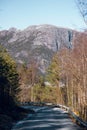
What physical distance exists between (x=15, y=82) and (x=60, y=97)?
12.8 meters

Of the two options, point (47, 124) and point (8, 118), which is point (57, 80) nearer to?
point (8, 118)

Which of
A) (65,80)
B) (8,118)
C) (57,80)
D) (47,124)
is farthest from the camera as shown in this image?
(57,80)

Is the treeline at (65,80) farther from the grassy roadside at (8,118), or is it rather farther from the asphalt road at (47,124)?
the grassy roadside at (8,118)

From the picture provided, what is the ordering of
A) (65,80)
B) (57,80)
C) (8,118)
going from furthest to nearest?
1. (57,80)
2. (65,80)
3. (8,118)

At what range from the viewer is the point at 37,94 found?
11519 centimetres

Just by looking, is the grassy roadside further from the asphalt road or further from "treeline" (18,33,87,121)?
"treeline" (18,33,87,121)

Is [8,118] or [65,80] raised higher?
[65,80]

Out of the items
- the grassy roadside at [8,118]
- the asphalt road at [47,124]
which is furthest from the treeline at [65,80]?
the grassy roadside at [8,118]

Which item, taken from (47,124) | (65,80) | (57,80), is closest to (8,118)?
(47,124)

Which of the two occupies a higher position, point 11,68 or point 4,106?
point 11,68

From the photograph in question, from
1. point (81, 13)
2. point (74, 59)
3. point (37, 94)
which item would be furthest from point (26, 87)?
point (81, 13)

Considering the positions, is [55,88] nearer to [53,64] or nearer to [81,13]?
[53,64]

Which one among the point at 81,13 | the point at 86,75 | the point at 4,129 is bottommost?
the point at 4,129

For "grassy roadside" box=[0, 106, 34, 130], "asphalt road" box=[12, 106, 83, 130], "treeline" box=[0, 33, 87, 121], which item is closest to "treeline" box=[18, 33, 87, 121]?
"treeline" box=[0, 33, 87, 121]
